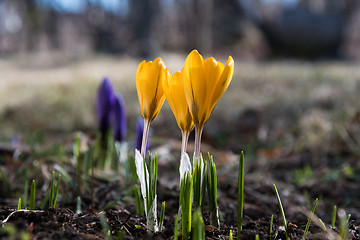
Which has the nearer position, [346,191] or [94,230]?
[94,230]

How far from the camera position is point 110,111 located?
1798 millimetres

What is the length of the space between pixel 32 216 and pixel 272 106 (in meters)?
3.37

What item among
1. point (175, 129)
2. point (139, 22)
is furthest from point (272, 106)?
point (139, 22)

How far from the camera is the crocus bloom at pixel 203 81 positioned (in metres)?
0.84

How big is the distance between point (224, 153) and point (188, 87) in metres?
2.06

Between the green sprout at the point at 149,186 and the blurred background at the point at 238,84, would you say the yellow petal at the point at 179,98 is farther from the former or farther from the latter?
the blurred background at the point at 238,84

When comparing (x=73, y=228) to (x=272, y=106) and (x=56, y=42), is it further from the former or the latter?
(x=56, y=42)

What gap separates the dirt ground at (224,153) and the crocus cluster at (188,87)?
281 mm

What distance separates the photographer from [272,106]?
13.0ft

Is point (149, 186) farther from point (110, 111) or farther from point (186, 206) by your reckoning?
point (110, 111)

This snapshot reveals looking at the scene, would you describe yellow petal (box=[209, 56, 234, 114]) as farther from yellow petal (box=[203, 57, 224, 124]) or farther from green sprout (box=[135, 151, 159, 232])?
green sprout (box=[135, 151, 159, 232])

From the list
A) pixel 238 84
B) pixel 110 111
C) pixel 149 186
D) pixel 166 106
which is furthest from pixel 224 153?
→ pixel 238 84

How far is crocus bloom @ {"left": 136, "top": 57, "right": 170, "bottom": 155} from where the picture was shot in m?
0.90

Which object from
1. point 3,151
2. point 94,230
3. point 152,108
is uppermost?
point 152,108
